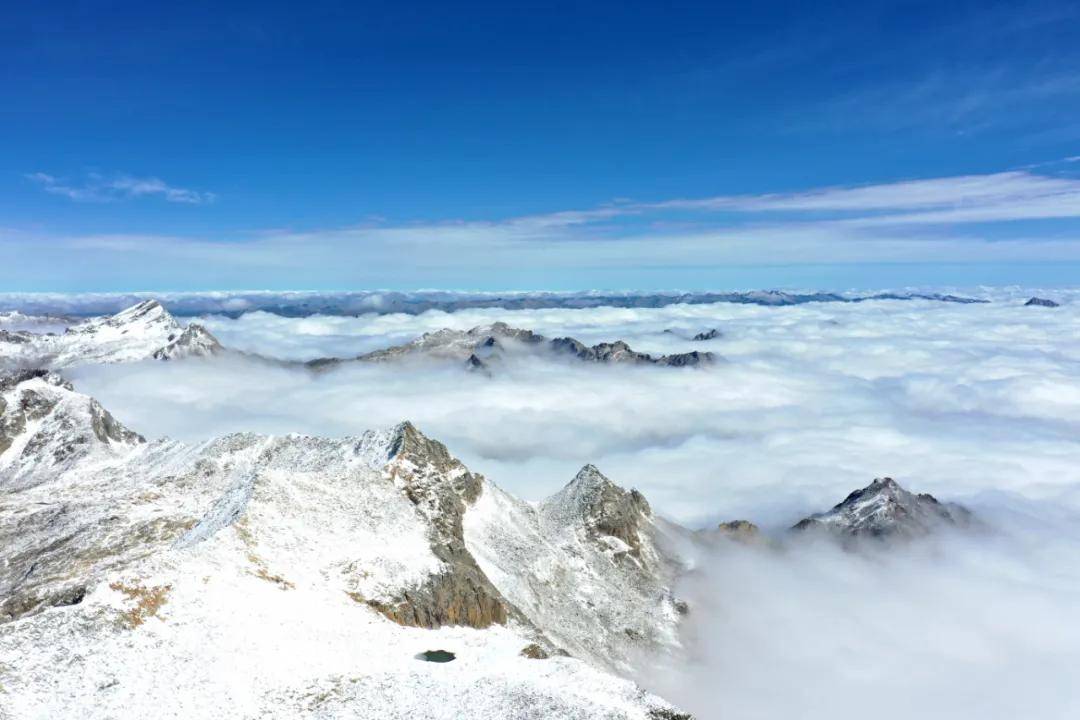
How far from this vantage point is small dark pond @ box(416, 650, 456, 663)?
48.7 meters

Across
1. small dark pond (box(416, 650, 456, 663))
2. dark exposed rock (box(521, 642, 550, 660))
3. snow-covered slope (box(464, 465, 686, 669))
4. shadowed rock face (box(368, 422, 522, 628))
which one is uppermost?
small dark pond (box(416, 650, 456, 663))

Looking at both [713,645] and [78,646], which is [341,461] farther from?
[713,645]

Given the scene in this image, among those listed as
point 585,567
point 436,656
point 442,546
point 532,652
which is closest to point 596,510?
point 585,567

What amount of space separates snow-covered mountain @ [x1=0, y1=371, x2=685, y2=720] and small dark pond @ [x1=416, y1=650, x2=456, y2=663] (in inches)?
36.5

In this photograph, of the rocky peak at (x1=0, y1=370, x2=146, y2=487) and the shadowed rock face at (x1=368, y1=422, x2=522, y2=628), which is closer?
the shadowed rock face at (x1=368, y1=422, x2=522, y2=628)

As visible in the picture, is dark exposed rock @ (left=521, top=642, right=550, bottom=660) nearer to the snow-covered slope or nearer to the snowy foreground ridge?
the snowy foreground ridge

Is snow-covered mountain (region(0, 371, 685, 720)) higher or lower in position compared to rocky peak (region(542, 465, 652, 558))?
higher

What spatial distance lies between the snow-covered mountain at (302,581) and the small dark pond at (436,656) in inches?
36.5

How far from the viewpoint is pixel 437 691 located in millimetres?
40938

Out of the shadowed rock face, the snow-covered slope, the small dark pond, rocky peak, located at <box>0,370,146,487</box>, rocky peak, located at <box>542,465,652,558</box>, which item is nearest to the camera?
the small dark pond

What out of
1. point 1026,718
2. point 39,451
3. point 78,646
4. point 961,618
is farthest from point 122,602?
point 961,618

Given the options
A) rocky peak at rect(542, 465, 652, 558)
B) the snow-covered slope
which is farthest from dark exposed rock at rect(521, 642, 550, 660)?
rocky peak at rect(542, 465, 652, 558)

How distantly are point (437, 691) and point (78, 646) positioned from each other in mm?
23033

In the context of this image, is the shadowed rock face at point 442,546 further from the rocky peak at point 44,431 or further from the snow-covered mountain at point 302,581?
the rocky peak at point 44,431
